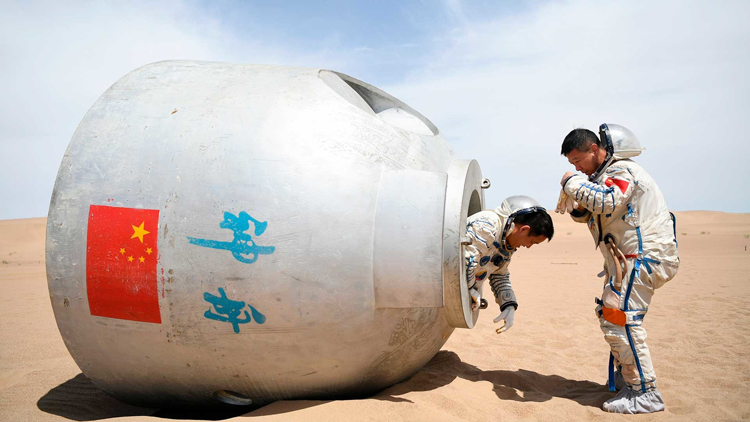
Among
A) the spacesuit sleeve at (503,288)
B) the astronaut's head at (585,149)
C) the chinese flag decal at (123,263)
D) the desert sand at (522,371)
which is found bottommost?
the desert sand at (522,371)

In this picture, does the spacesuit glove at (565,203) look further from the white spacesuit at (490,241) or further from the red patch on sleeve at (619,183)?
the red patch on sleeve at (619,183)

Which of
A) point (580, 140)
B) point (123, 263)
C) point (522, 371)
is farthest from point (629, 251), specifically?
point (123, 263)

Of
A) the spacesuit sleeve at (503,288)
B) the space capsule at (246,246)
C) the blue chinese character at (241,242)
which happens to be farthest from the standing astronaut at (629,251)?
the blue chinese character at (241,242)

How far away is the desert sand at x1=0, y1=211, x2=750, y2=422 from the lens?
3686 mm

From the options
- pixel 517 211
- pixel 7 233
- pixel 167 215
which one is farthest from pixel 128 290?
pixel 7 233

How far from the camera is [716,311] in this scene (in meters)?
7.62

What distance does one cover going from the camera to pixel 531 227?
13.0 feet

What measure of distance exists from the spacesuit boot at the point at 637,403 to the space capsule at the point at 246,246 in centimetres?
130

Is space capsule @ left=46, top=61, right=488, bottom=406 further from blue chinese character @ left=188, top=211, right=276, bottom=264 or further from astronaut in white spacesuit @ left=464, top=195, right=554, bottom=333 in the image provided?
astronaut in white spacesuit @ left=464, top=195, right=554, bottom=333

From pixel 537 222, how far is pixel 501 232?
289 millimetres

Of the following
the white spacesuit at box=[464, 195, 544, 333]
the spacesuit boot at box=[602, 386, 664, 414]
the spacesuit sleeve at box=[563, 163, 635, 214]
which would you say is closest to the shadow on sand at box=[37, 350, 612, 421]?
the spacesuit boot at box=[602, 386, 664, 414]

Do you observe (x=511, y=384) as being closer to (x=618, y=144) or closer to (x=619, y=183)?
(x=619, y=183)

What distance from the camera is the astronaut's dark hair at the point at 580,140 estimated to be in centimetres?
409

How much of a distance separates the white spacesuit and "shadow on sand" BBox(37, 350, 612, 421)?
615mm
